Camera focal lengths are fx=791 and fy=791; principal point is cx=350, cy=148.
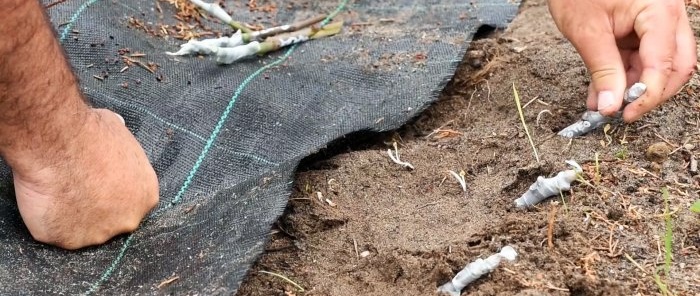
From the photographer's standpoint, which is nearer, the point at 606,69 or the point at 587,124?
the point at 606,69

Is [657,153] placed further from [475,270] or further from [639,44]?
→ [475,270]

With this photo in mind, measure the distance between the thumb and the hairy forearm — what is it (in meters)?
1.19

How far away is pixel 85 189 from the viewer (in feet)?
5.97

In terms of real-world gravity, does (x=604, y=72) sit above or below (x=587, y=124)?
above

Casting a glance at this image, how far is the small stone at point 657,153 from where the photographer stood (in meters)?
1.86

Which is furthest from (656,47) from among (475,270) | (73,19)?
(73,19)

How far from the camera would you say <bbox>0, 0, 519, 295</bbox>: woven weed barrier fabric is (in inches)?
69.4

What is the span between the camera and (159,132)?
2.16m

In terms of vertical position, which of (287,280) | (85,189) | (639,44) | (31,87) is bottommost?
(287,280)

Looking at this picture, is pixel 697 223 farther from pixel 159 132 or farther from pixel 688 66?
pixel 159 132

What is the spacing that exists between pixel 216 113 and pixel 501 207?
0.85m

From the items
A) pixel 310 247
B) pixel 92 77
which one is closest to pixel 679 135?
pixel 310 247

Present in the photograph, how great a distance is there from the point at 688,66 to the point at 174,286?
4.12 feet

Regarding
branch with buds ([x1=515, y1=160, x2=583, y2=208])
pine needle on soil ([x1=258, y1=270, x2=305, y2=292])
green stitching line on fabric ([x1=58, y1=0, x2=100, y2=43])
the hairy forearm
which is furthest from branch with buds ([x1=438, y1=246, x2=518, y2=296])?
green stitching line on fabric ([x1=58, y1=0, x2=100, y2=43])
